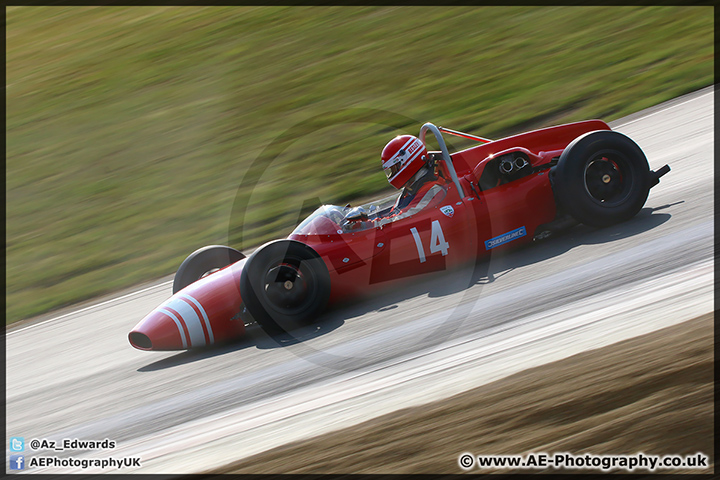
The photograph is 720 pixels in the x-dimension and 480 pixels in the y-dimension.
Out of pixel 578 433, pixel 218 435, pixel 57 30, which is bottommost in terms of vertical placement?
pixel 218 435

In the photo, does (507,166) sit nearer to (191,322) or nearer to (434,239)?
(434,239)

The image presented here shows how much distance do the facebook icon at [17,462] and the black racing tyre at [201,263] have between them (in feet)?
6.26

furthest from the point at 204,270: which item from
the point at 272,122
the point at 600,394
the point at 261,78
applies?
the point at 261,78

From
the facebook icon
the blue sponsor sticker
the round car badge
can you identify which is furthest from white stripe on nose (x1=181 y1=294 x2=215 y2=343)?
the blue sponsor sticker

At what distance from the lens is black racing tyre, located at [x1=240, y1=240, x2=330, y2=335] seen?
5156mm

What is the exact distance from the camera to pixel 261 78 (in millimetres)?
13641

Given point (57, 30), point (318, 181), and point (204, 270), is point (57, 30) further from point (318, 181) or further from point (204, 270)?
point (204, 270)

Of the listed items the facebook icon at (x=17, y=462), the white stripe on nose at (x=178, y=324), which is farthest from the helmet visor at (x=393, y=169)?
the facebook icon at (x=17, y=462)

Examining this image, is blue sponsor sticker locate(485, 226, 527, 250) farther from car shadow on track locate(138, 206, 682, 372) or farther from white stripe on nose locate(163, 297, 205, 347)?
white stripe on nose locate(163, 297, 205, 347)

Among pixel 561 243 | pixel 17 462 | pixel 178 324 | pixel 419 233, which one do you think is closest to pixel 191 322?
pixel 178 324

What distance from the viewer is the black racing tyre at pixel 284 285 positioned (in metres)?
5.16

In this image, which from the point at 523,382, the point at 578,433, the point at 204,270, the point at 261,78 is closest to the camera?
the point at 578,433

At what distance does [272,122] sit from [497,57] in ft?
14.0

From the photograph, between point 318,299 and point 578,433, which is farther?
point 318,299
